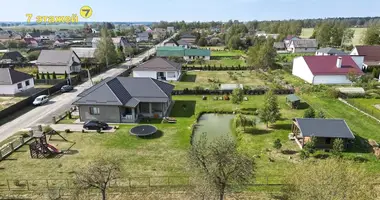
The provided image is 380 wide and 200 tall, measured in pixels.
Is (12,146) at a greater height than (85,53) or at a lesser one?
lesser

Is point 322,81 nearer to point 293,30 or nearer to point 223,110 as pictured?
point 223,110

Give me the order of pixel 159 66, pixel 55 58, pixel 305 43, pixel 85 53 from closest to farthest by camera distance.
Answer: pixel 159 66 → pixel 55 58 → pixel 85 53 → pixel 305 43

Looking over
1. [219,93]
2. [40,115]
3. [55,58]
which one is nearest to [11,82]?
[40,115]

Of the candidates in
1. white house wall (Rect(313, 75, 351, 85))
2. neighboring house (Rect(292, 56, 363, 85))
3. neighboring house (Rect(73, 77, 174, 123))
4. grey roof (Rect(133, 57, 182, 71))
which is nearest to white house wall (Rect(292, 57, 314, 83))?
neighboring house (Rect(292, 56, 363, 85))

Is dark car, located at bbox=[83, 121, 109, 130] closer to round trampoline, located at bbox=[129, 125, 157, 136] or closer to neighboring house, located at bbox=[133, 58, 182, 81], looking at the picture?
round trampoline, located at bbox=[129, 125, 157, 136]

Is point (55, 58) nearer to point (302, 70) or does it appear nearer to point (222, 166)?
point (302, 70)

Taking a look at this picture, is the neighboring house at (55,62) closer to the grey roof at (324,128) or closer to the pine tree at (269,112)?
the pine tree at (269,112)

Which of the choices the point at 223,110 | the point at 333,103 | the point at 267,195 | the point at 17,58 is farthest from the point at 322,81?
the point at 17,58

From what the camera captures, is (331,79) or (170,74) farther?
(170,74)
